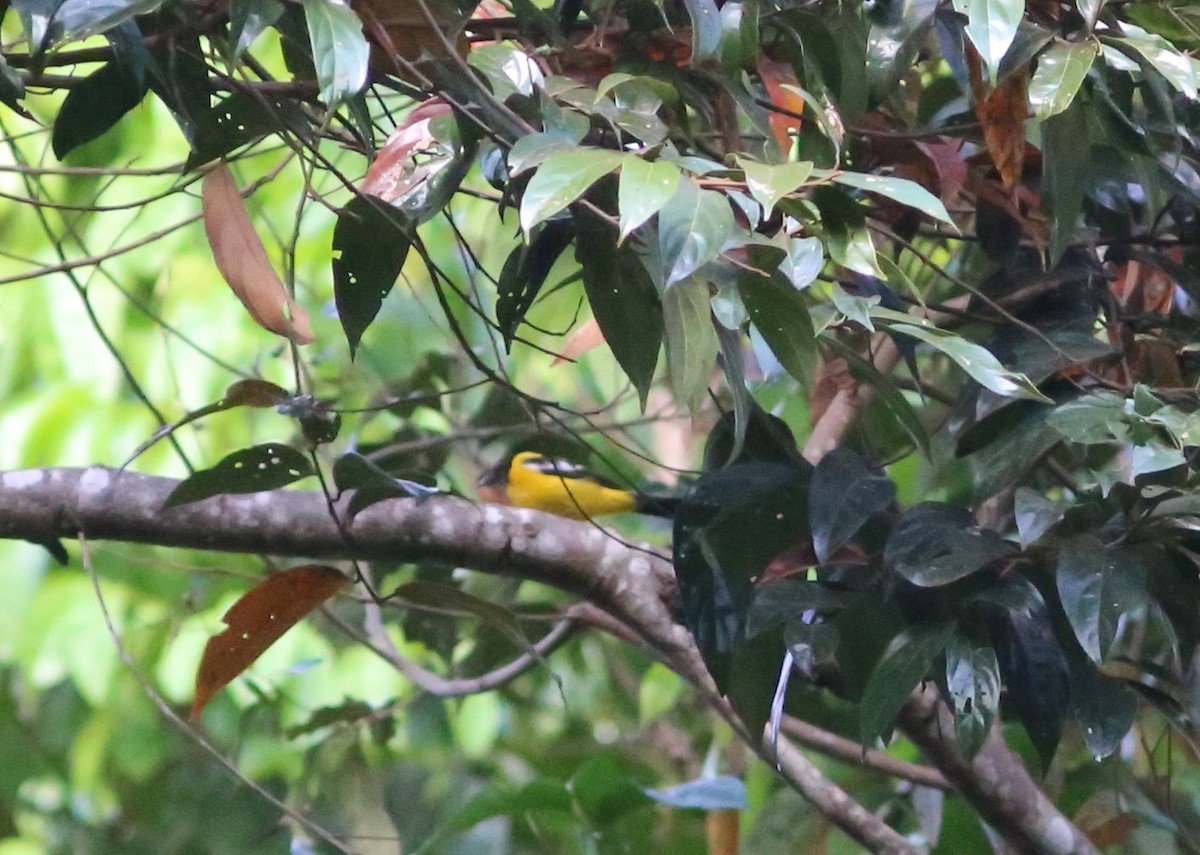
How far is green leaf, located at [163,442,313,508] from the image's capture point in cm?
110

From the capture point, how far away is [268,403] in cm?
106

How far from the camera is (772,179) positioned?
0.78m

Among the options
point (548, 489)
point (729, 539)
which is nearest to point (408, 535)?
point (729, 539)

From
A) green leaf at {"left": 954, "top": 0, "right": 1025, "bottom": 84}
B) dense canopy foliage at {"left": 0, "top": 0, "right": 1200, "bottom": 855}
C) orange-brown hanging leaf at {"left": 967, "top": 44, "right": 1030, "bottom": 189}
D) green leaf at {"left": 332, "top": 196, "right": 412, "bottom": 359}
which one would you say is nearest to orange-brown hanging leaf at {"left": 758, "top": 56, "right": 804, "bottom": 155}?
dense canopy foliage at {"left": 0, "top": 0, "right": 1200, "bottom": 855}

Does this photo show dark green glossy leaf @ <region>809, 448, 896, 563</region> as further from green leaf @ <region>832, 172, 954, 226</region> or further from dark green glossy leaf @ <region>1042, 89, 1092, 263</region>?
green leaf @ <region>832, 172, 954, 226</region>

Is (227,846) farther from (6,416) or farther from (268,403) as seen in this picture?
(268,403)

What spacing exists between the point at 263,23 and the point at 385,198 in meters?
0.15

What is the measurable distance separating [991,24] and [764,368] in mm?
611

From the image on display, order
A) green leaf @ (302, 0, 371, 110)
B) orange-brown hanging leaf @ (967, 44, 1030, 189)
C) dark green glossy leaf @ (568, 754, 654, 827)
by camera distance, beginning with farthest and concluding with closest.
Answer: dark green glossy leaf @ (568, 754, 654, 827) < orange-brown hanging leaf @ (967, 44, 1030, 189) < green leaf @ (302, 0, 371, 110)

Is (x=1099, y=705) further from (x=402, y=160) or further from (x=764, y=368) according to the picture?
(x=402, y=160)

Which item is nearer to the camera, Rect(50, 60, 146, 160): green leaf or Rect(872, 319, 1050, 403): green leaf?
Rect(872, 319, 1050, 403): green leaf

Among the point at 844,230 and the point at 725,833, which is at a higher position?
the point at 844,230

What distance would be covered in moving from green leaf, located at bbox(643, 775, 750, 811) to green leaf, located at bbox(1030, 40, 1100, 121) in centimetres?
93

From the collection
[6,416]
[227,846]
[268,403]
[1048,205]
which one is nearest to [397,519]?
[268,403]
